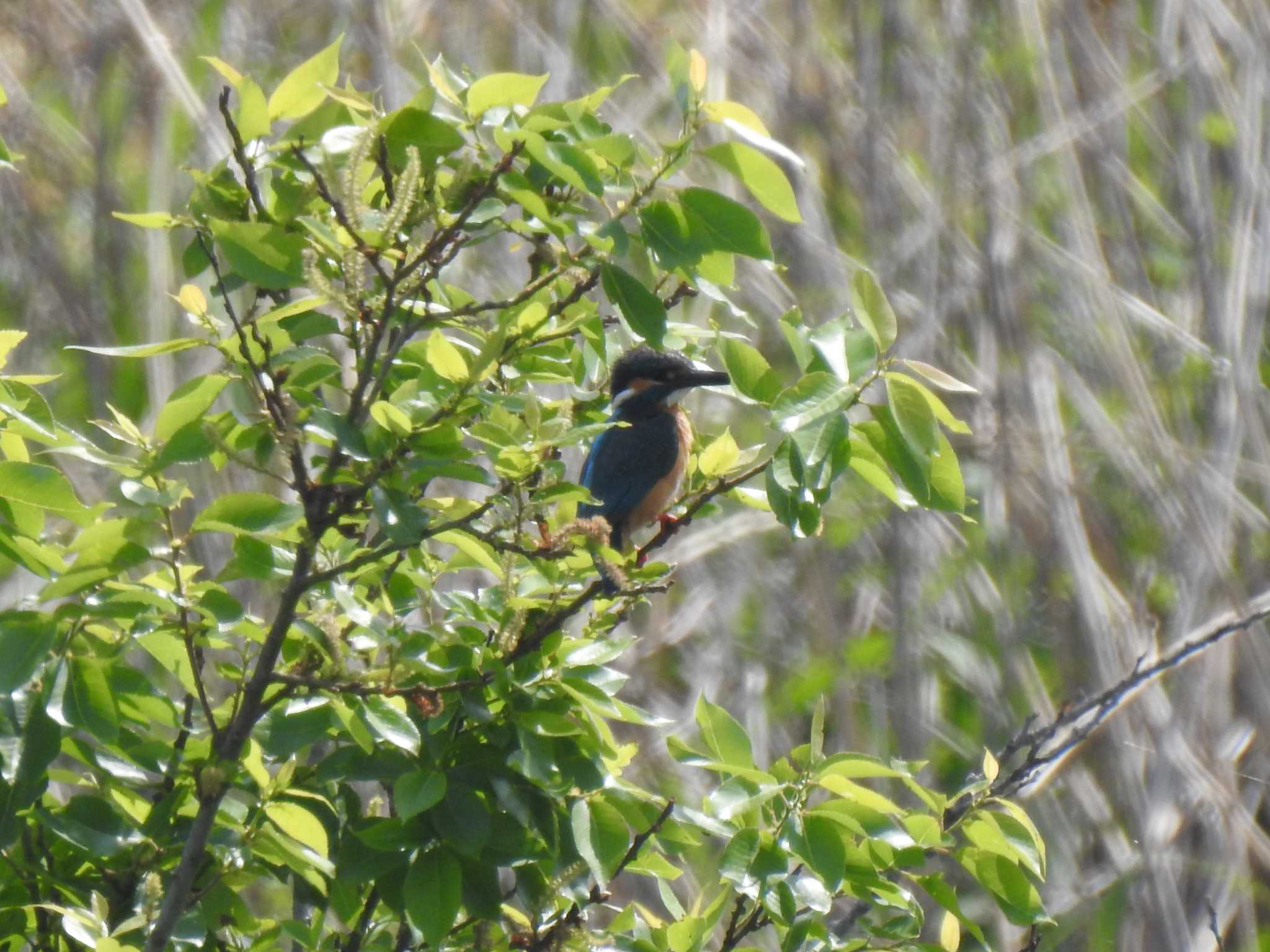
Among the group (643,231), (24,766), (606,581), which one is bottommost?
(24,766)

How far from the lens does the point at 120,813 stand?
5.41 feet

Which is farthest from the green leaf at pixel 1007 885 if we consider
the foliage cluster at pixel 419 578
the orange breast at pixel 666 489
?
the orange breast at pixel 666 489

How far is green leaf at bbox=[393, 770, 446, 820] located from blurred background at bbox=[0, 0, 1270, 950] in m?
2.20

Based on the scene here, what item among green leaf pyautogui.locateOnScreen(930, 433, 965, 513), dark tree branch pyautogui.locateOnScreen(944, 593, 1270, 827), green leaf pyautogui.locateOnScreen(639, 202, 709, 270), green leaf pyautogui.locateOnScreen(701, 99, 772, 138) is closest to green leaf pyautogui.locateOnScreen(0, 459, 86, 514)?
green leaf pyautogui.locateOnScreen(639, 202, 709, 270)

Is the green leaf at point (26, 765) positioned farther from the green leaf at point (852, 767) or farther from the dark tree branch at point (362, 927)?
the green leaf at point (852, 767)

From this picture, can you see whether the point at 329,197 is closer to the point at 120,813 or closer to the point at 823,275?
the point at 120,813

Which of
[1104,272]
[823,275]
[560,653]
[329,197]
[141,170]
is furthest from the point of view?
[141,170]

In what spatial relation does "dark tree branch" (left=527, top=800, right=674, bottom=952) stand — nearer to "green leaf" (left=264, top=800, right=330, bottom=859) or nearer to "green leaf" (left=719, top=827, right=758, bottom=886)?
"green leaf" (left=719, top=827, right=758, bottom=886)

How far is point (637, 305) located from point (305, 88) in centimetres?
40

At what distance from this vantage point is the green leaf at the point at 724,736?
160cm

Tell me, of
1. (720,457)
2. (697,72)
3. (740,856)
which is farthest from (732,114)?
(740,856)

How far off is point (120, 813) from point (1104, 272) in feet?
8.52

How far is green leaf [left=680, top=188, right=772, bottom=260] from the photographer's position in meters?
1.47

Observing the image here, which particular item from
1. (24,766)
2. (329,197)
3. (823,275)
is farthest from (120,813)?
(823,275)
